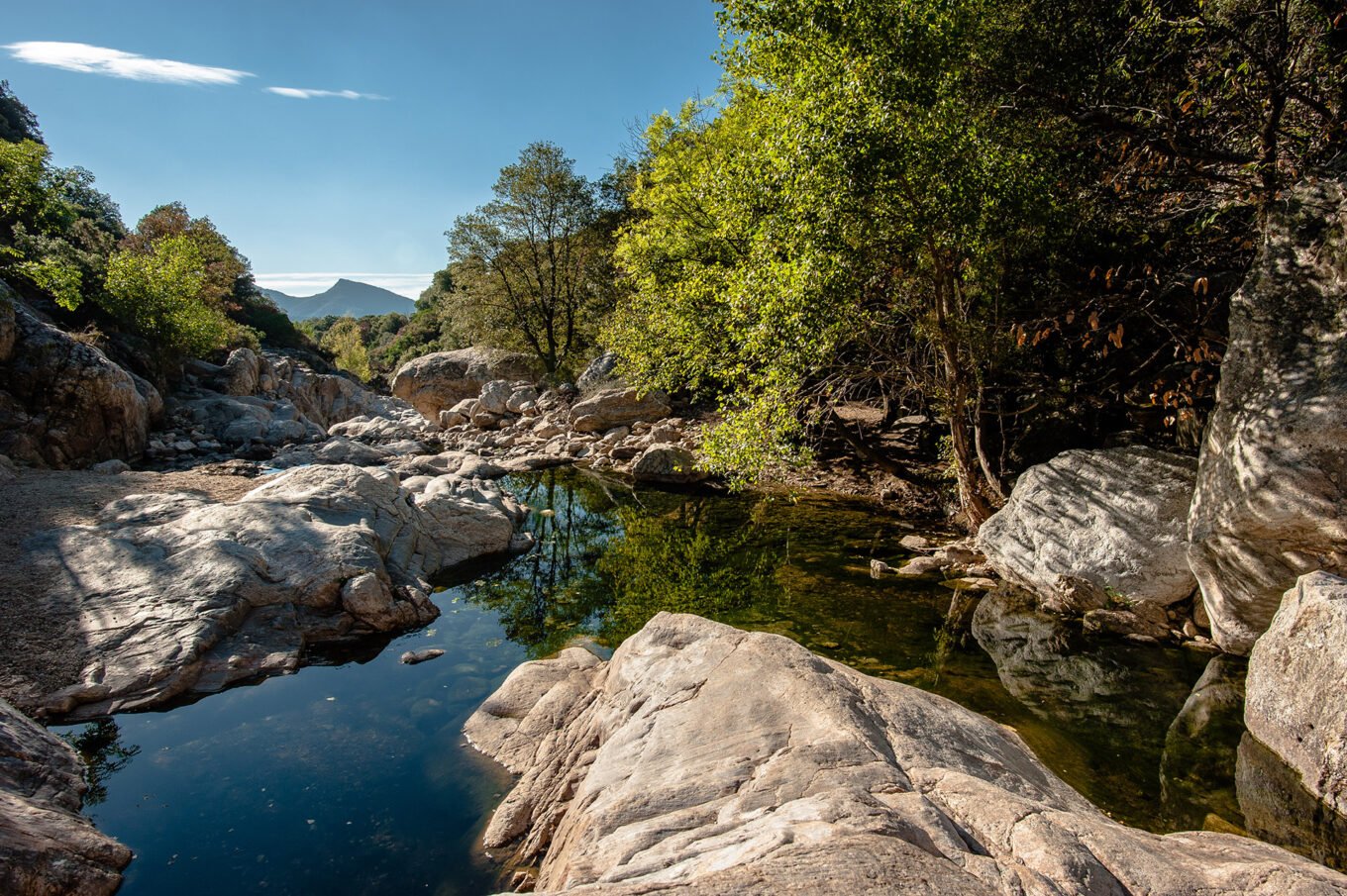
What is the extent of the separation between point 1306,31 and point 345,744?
14756 millimetres

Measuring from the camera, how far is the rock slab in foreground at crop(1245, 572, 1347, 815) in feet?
18.4

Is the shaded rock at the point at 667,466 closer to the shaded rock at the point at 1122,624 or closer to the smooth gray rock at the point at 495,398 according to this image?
the shaded rock at the point at 1122,624

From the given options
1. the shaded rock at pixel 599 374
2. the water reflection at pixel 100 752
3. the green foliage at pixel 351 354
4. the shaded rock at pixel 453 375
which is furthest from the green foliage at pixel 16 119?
the water reflection at pixel 100 752

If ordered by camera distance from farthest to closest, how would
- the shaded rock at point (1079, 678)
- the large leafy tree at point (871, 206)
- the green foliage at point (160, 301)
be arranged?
the green foliage at point (160, 301) < the large leafy tree at point (871, 206) < the shaded rock at point (1079, 678)

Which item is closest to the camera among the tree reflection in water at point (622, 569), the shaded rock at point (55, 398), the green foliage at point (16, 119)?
the tree reflection in water at point (622, 569)

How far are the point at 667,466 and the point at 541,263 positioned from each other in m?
21.3

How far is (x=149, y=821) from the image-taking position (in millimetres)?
5945

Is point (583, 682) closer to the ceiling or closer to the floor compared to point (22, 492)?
closer to the floor

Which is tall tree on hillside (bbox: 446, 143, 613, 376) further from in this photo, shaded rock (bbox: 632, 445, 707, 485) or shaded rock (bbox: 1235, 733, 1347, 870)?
shaded rock (bbox: 1235, 733, 1347, 870)

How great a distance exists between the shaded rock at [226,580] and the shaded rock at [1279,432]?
11.7m

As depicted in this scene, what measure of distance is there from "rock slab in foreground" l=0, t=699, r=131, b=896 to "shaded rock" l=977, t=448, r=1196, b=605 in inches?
473

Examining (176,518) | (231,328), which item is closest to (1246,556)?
(176,518)

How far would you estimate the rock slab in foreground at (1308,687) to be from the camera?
18.4 ft

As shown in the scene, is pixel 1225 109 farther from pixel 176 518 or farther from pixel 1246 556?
pixel 176 518
